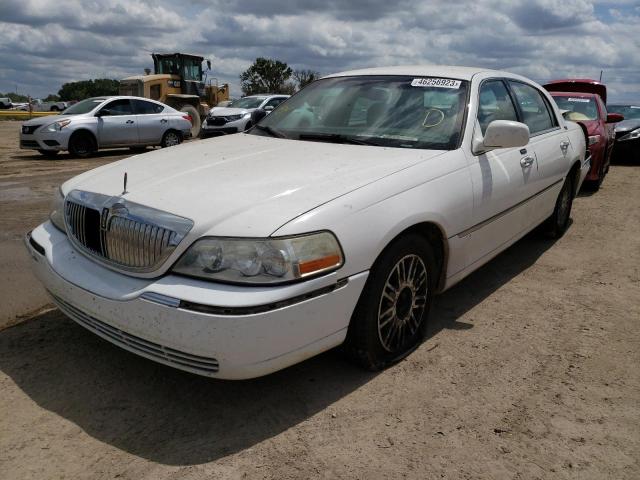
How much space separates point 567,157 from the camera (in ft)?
16.4

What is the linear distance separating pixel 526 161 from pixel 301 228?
93.1 inches

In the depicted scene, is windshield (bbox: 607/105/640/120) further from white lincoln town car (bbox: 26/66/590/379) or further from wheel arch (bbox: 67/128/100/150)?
wheel arch (bbox: 67/128/100/150)

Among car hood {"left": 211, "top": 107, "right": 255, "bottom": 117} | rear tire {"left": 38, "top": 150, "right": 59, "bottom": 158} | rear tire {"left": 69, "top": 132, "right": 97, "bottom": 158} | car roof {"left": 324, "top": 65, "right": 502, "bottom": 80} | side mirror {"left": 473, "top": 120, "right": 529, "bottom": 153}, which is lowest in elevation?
rear tire {"left": 38, "top": 150, "right": 59, "bottom": 158}

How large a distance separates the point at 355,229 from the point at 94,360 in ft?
5.31

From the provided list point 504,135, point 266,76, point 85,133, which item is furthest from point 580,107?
point 266,76

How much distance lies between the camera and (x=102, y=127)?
43.9 ft

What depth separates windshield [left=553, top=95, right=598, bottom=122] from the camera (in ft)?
27.7

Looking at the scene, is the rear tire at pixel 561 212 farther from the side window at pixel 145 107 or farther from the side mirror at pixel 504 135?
the side window at pixel 145 107

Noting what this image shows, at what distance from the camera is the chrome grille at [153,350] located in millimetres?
2320

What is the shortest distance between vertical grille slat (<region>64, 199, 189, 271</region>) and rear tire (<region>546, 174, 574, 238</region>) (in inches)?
157

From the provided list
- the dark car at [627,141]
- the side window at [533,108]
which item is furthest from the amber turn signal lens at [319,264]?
the dark car at [627,141]

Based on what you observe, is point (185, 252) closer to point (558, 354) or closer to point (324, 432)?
point (324, 432)

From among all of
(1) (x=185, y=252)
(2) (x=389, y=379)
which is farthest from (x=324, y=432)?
(1) (x=185, y=252)

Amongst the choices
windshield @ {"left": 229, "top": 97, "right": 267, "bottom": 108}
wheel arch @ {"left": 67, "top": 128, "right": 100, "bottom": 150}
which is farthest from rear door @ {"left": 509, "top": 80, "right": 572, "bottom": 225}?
windshield @ {"left": 229, "top": 97, "right": 267, "bottom": 108}
